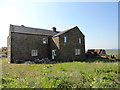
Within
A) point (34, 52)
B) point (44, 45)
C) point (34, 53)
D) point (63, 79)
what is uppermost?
point (44, 45)

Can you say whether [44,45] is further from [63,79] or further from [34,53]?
[63,79]

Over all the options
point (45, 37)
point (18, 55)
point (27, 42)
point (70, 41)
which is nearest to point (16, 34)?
point (27, 42)

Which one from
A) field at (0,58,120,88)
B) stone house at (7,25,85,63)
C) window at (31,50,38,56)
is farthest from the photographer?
window at (31,50,38,56)

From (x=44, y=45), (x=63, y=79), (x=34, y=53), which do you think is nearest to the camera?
(x=63, y=79)

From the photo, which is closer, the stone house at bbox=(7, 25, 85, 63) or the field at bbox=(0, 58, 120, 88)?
the field at bbox=(0, 58, 120, 88)

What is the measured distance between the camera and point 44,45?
21500 mm

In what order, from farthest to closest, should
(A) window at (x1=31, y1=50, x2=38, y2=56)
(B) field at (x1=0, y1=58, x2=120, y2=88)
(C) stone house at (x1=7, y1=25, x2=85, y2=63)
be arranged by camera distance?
(A) window at (x1=31, y1=50, x2=38, y2=56) < (C) stone house at (x1=7, y1=25, x2=85, y2=63) < (B) field at (x1=0, y1=58, x2=120, y2=88)

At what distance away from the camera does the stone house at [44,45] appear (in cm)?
1797

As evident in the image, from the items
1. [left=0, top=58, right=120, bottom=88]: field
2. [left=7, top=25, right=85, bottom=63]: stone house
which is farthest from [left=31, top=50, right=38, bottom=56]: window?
[left=0, top=58, right=120, bottom=88]: field

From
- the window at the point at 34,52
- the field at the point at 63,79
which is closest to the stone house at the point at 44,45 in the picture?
the window at the point at 34,52

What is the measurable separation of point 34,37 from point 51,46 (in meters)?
4.43

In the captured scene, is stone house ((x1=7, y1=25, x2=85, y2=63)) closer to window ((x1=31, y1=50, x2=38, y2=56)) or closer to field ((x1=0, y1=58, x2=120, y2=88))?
window ((x1=31, y1=50, x2=38, y2=56))

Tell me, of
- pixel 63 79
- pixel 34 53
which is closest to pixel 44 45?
pixel 34 53

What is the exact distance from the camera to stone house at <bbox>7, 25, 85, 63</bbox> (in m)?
18.0
